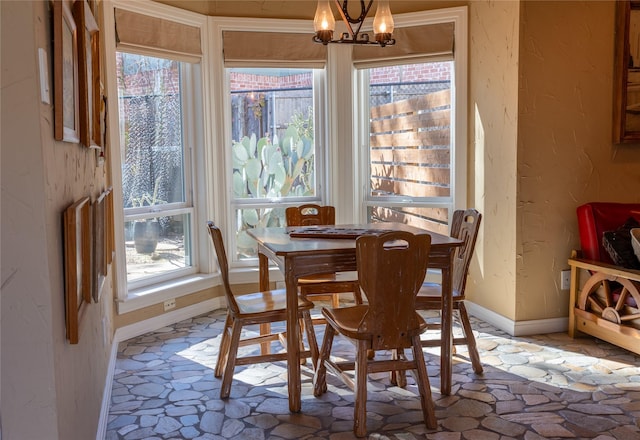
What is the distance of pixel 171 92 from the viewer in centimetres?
457

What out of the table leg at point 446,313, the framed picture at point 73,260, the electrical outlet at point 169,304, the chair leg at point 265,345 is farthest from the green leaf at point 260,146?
the framed picture at point 73,260

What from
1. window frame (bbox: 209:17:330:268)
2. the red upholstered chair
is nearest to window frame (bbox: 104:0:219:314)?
window frame (bbox: 209:17:330:268)

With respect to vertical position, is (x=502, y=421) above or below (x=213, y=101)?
below

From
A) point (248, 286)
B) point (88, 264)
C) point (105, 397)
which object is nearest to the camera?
point (88, 264)

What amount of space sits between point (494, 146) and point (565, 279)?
1038mm

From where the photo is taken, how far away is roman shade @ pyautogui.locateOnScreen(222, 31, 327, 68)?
187 inches

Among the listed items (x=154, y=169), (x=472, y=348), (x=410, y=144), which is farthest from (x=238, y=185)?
(x=472, y=348)

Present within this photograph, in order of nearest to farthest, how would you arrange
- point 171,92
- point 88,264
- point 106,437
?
1. point 88,264
2. point 106,437
3. point 171,92

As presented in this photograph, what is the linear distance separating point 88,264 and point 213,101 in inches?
114

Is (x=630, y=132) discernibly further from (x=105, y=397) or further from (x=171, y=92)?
(x=105, y=397)

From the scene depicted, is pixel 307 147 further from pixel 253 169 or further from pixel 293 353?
pixel 293 353

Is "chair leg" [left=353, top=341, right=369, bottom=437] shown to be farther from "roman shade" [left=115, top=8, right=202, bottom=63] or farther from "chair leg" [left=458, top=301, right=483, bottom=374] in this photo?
"roman shade" [left=115, top=8, right=202, bottom=63]

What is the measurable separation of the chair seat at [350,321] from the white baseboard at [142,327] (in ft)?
3.70

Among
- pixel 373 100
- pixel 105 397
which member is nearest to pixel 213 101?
pixel 373 100
